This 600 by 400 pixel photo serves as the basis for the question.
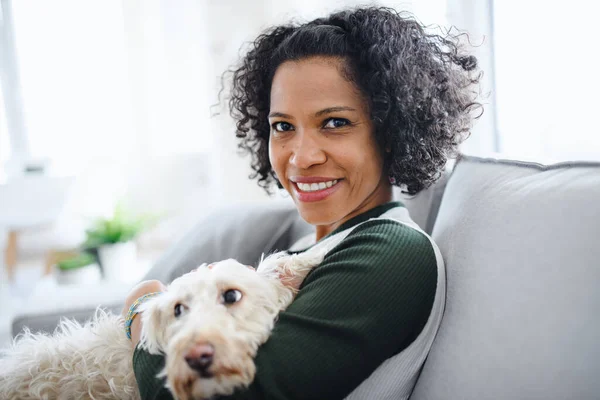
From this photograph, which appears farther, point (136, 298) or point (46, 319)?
point (46, 319)

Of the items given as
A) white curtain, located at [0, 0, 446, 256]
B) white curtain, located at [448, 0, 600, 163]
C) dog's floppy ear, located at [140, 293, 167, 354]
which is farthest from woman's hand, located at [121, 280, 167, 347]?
white curtain, located at [0, 0, 446, 256]

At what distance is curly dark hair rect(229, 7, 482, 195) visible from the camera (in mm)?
1153

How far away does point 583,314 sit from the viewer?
2.45ft

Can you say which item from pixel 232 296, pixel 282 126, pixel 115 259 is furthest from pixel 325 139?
pixel 115 259

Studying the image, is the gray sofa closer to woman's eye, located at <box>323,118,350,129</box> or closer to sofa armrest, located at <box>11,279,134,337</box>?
woman's eye, located at <box>323,118,350,129</box>

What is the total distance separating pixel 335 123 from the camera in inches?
45.7

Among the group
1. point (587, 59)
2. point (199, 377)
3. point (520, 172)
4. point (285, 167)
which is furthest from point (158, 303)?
point (587, 59)

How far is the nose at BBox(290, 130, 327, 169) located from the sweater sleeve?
278 millimetres

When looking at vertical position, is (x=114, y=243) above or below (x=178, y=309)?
below

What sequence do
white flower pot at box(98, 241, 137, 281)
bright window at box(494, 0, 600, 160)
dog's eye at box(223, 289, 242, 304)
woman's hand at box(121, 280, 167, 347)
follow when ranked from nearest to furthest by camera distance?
dog's eye at box(223, 289, 242, 304), woman's hand at box(121, 280, 167, 347), bright window at box(494, 0, 600, 160), white flower pot at box(98, 241, 137, 281)

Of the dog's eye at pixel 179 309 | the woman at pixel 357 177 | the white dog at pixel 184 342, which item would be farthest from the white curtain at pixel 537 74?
the dog's eye at pixel 179 309

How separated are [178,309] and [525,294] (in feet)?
2.01

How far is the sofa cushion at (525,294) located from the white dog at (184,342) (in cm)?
31

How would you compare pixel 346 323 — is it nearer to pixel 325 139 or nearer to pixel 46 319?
pixel 325 139
